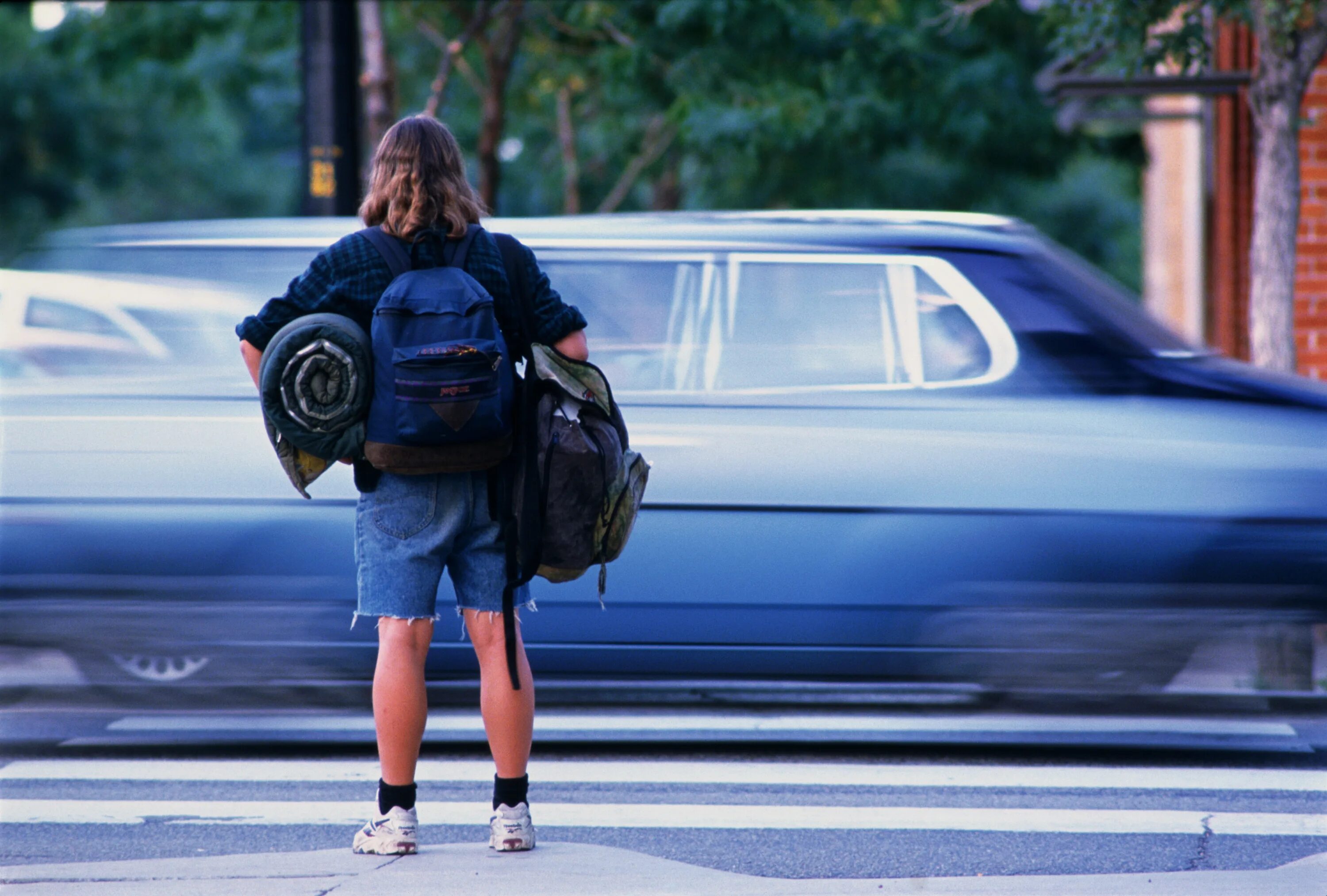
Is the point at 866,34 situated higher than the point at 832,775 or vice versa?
the point at 866,34

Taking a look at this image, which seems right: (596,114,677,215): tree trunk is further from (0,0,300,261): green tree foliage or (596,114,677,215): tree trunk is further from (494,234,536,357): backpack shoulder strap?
(494,234,536,357): backpack shoulder strap

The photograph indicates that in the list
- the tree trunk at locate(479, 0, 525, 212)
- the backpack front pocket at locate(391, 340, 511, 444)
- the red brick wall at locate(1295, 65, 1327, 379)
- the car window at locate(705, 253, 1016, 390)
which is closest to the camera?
the backpack front pocket at locate(391, 340, 511, 444)

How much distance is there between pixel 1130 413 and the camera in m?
5.18

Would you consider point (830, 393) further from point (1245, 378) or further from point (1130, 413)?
point (1245, 378)

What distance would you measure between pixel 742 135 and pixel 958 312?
17.3 feet

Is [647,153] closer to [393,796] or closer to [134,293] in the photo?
[134,293]

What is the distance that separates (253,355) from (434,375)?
1.52 feet

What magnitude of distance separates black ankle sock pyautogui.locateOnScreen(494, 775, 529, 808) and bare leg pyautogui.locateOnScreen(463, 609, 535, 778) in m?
0.01

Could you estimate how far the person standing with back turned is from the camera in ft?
12.2

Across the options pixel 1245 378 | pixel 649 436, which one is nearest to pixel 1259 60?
pixel 1245 378

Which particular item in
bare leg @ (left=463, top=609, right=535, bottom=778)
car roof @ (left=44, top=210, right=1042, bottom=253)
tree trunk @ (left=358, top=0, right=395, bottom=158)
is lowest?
bare leg @ (left=463, top=609, right=535, bottom=778)

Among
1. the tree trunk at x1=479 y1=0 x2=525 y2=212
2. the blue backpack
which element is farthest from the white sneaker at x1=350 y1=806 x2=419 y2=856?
the tree trunk at x1=479 y1=0 x2=525 y2=212

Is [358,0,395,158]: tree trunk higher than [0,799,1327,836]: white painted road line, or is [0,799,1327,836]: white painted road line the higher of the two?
[358,0,395,158]: tree trunk

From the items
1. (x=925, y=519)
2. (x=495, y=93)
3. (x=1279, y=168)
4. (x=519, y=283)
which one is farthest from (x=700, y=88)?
(x=519, y=283)
